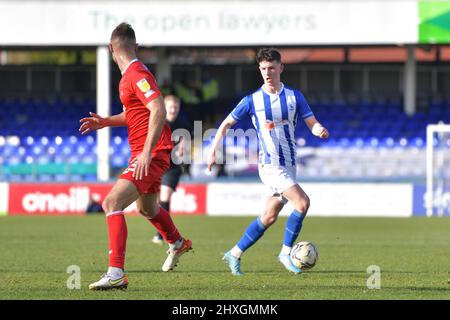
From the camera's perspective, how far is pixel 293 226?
10.1 m

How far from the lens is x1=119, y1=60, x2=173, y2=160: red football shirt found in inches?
327

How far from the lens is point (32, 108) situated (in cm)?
2928

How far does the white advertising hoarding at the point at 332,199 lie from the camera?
22.4m

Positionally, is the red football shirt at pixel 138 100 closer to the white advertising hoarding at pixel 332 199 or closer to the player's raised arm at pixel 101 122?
the player's raised arm at pixel 101 122

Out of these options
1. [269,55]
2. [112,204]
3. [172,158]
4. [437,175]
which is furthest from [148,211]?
[437,175]

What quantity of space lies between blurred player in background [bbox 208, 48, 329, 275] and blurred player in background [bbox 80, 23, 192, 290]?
4.25 ft

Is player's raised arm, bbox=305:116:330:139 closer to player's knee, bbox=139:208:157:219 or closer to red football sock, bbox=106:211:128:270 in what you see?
player's knee, bbox=139:208:157:219

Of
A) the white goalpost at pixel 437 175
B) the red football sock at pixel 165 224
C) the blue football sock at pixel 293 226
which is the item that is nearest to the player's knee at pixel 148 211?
the red football sock at pixel 165 224

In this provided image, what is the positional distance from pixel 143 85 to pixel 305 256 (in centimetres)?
260

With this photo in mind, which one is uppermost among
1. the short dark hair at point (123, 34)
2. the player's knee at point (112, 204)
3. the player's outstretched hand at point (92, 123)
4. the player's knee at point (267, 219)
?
the short dark hair at point (123, 34)

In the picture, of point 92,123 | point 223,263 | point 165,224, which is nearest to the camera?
point 92,123

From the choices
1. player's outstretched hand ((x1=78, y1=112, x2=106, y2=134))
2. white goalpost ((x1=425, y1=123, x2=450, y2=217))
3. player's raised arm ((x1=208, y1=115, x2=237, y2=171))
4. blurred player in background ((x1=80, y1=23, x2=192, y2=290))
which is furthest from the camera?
white goalpost ((x1=425, y1=123, x2=450, y2=217))

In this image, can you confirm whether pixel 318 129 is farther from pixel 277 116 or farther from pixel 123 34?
pixel 123 34

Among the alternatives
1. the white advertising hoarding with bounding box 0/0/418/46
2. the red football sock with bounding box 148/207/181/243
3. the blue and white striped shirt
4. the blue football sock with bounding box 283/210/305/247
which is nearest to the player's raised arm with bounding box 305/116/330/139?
the blue and white striped shirt
